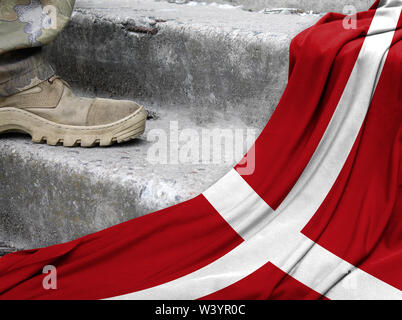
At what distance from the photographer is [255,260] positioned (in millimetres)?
892

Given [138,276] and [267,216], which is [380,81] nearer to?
[267,216]

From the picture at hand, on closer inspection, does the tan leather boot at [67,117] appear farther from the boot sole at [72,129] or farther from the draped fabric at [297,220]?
the draped fabric at [297,220]

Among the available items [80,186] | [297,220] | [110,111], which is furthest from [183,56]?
[297,220]

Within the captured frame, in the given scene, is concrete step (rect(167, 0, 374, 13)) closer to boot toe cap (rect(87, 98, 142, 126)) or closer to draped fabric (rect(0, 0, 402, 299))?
draped fabric (rect(0, 0, 402, 299))

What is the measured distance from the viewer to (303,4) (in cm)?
177

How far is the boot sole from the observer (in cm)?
114

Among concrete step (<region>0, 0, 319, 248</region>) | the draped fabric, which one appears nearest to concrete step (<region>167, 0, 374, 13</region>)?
concrete step (<region>0, 0, 319, 248</region>)

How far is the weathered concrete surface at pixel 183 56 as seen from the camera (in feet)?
4.01

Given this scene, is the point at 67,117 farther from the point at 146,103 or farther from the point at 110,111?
the point at 146,103

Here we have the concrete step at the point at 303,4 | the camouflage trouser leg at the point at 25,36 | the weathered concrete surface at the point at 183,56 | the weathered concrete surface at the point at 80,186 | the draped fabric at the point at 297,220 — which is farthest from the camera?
the concrete step at the point at 303,4

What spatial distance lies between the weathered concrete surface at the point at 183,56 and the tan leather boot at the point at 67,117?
0.24 meters

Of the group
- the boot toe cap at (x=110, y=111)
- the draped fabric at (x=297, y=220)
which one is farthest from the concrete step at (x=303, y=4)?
the boot toe cap at (x=110, y=111)

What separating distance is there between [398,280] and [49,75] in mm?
810

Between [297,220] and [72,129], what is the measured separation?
513 mm
